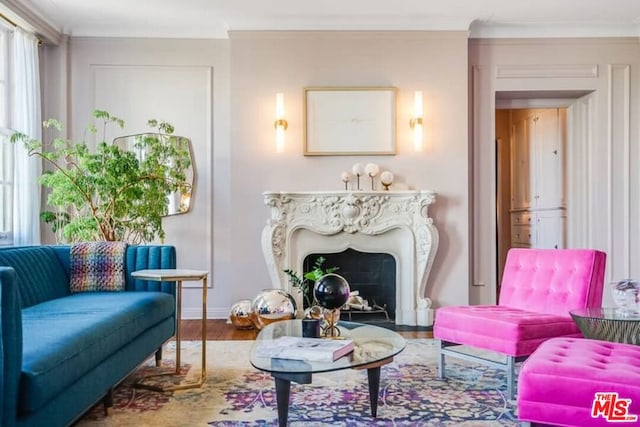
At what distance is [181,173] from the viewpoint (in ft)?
14.9

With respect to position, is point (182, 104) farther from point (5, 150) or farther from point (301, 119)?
point (5, 150)

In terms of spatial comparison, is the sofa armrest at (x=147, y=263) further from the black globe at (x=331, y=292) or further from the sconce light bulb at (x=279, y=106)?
the sconce light bulb at (x=279, y=106)

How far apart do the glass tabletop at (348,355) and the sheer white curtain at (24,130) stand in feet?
8.65

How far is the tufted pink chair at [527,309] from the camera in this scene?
8.12ft

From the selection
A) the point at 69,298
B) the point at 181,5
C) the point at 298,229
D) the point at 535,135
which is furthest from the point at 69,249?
the point at 535,135

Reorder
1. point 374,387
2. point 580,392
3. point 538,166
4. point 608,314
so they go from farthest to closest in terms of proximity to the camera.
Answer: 1. point 538,166
2. point 608,314
3. point 374,387
4. point 580,392

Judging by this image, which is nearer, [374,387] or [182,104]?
[374,387]

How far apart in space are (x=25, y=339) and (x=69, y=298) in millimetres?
1043

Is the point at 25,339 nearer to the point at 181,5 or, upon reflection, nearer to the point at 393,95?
the point at 181,5

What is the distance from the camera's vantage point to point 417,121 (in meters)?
4.36

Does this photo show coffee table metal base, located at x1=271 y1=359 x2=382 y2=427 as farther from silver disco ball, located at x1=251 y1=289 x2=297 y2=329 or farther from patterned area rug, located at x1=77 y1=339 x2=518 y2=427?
silver disco ball, located at x1=251 y1=289 x2=297 y2=329

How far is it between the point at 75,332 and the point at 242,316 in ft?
7.23

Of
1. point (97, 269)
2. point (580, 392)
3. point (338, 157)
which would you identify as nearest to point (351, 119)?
point (338, 157)

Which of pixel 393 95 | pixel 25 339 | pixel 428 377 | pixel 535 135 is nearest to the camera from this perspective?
pixel 25 339
